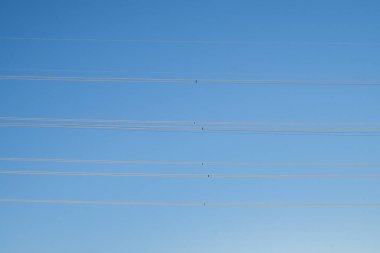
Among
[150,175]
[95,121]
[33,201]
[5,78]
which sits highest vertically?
[5,78]

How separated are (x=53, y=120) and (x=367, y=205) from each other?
466 inches

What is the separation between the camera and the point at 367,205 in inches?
488

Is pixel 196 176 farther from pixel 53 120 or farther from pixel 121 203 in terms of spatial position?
pixel 53 120

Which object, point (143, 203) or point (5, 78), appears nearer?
point (143, 203)

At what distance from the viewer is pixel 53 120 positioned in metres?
12.6

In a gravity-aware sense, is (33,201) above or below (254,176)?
below

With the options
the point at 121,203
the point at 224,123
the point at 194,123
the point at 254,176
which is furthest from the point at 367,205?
the point at 121,203

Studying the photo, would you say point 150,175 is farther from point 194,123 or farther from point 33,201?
point 33,201

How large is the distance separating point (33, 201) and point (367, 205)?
12.0 m

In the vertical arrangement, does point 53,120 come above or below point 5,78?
below

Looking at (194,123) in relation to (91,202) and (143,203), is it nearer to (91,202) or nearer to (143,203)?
(143,203)

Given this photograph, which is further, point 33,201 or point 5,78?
point 5,78

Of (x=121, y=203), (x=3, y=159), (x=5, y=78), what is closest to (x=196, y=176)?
(x=121, y=203)

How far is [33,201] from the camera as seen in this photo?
486 inches
